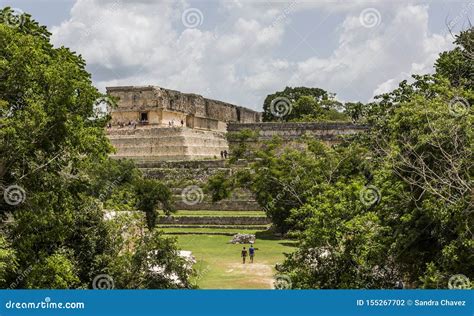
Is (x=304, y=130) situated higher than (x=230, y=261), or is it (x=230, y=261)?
(x=304, y=130)

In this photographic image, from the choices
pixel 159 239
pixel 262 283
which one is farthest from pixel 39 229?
pixel 262 283

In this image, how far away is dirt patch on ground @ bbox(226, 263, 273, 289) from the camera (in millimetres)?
18812

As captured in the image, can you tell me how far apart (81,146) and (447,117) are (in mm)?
7486

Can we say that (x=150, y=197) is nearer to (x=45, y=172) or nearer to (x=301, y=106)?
(x=45, y=172)

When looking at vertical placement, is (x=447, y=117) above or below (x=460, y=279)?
above

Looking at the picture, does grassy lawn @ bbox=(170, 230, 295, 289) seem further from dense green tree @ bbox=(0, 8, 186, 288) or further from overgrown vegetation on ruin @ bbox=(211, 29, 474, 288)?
overgrown vegetation on ruin @ bbox=(211, 29, 474, 288)

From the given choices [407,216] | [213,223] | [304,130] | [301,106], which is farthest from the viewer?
[301,106]

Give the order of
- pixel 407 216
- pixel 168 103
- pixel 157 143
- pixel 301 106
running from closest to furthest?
pixel 407 216 < pixel 157 143 < pixel 168 103 < pixel 301 106

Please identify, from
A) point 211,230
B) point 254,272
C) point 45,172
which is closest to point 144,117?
point 211,230

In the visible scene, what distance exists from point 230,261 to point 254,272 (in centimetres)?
214

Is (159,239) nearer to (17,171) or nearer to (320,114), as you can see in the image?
(17,171)

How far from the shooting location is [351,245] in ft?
43.3

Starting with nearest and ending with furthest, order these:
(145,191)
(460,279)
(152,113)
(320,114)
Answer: (460,279) < (145,191) < (152,113) < (320,114)

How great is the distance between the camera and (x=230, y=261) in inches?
880
